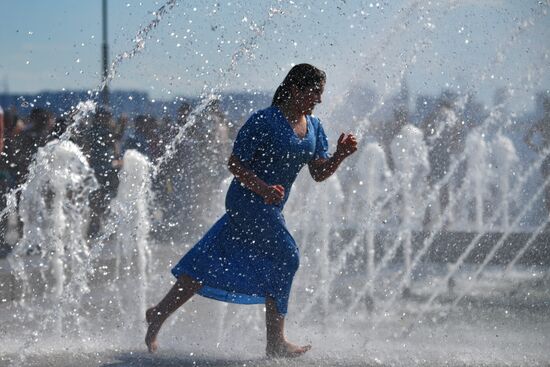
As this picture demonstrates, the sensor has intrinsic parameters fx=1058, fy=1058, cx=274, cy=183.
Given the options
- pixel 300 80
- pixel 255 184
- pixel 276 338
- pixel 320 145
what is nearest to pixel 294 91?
pixel 300 80

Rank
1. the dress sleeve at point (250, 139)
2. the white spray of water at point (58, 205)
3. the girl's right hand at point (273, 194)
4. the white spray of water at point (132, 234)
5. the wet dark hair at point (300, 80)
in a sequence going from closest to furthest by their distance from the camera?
the girl's right hand at point (273, 194)
the dress sleeve at point (250, 139)
the wet dark hair at point (300, 80)
the white spray of water at point (132, 234)
the white spray of water at point (58, 205)

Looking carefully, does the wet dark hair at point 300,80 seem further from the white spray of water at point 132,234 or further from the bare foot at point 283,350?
the white spray of water at point 132,234

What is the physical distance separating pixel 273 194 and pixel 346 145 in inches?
18.5

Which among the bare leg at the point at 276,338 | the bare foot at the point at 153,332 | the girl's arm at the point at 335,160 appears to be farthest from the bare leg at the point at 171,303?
the girl's arm at the point at 335,160

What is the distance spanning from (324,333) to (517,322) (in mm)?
1237

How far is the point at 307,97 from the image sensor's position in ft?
15.1

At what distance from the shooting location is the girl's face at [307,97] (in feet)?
15.1

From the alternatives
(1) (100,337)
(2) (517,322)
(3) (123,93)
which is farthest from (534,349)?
(3) (123,93)

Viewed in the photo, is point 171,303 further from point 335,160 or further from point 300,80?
point 300,80

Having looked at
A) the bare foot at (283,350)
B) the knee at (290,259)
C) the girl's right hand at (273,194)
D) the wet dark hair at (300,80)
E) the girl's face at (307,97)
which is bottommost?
the bare foot at (283,350)

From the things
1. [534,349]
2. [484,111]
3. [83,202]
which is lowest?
[534,349]

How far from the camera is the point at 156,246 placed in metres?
10.3

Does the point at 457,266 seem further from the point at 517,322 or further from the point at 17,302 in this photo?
the point at 17,302

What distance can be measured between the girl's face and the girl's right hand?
45cm
